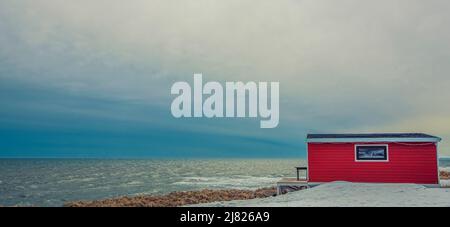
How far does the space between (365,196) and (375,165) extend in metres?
4.03

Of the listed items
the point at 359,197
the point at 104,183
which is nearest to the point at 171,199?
the point at 359,197

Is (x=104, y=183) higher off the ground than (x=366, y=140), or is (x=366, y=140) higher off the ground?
(x=366, y=140)

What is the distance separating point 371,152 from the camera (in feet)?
57.0

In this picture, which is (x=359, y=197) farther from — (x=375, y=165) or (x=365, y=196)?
(x=375, y=165)

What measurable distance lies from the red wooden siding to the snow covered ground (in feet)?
2.28

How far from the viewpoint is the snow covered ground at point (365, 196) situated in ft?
39.8

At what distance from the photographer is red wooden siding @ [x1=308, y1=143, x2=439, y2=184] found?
16.9 m

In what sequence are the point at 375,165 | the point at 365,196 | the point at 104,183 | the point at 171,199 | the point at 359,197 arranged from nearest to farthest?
the point at 359,197
the point at 365,196
the point at 375,165
the point at 171,199
the point at 104,183

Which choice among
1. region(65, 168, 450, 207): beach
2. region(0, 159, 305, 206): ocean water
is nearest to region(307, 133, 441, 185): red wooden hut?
region(65, 168, 450, 207): beach

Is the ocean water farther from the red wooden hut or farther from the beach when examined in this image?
the red wooden hut

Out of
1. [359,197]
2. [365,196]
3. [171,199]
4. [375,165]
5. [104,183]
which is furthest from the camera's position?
[104,183]

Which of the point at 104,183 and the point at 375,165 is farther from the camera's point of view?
the point at 104,183

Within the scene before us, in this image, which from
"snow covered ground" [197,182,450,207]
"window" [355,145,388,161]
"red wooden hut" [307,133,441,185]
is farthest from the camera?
"window" [355,145,388,161]

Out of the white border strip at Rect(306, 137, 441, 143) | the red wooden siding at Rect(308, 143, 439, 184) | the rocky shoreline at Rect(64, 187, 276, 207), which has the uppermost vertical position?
the white border strip at Rect(306, 137, 441, 143)
